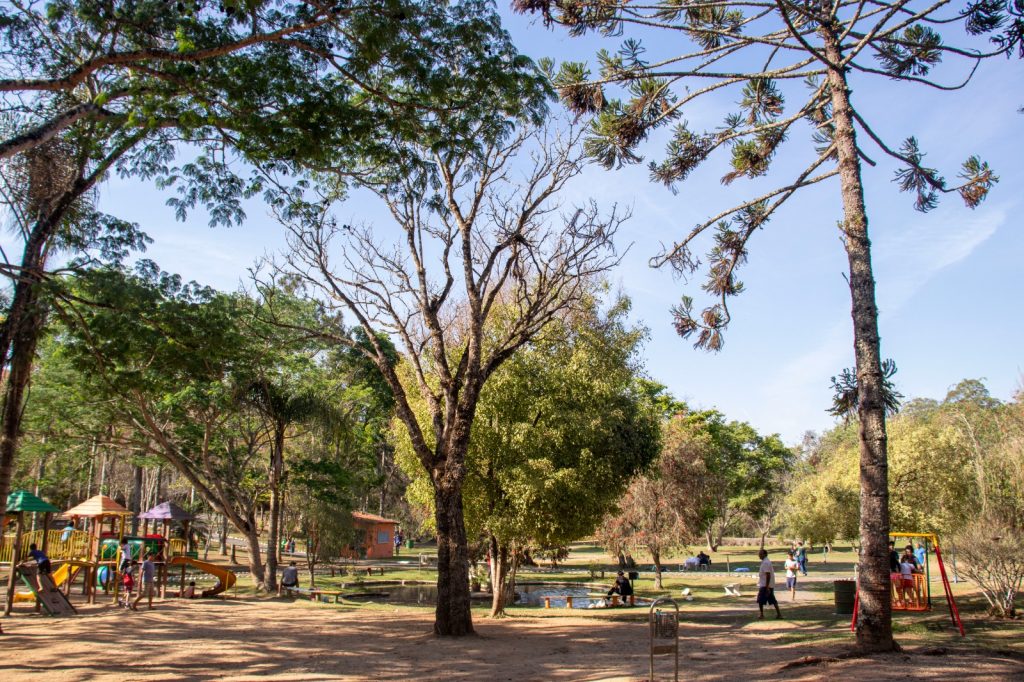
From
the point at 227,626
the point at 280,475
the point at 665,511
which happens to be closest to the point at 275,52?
the point at 227,626

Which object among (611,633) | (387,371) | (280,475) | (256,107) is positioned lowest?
(611,633)

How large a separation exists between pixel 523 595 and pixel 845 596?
14558 mm

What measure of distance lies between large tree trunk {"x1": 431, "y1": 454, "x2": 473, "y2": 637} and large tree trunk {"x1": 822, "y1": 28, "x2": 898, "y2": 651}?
7.82 metres

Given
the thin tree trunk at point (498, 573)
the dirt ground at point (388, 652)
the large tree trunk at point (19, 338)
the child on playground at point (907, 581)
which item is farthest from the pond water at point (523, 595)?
the large tree trunk at point (19, 338)

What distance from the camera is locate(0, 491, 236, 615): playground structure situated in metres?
18.0

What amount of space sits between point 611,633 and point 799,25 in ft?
41.7

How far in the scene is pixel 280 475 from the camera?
2592cm

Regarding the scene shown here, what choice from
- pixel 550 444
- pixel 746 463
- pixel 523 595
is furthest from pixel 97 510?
pixel 746 463

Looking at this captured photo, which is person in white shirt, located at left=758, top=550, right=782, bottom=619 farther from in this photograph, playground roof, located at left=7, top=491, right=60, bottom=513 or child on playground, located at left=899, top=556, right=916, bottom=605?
playground roof, located at left=7, top=491, right=60, bottom=513

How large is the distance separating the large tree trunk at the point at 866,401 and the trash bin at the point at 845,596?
8868 mm

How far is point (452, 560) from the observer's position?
49.2ft

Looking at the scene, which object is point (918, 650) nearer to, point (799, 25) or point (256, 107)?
point (799, 25)

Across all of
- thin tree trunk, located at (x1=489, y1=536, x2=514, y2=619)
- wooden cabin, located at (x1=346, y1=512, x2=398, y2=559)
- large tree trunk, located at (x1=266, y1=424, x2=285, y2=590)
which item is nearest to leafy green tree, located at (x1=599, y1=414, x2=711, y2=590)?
thin tree trunk, located at (x1=489, y1=536, x2=514, y2=619)

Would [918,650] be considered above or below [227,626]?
above
